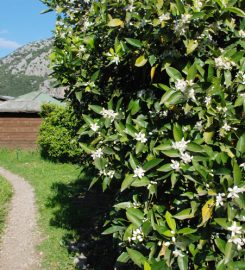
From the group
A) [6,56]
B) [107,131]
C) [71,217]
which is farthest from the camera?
[6,56]

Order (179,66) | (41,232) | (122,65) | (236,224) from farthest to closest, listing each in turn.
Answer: (41,232) < (122,65) < (179,66) < (236,224)

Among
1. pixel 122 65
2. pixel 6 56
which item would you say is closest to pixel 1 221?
pixel 122 65

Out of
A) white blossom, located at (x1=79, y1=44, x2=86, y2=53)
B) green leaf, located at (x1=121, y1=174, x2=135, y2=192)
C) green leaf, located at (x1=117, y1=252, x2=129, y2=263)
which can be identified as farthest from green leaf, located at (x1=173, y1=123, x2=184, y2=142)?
white blossom, located at (x1=79, y1=44, x2=86, y2=53)

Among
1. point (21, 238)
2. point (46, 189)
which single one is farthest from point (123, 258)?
point (46, 189)

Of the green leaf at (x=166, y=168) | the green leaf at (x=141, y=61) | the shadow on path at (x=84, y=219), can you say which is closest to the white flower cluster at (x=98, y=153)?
the green leaf at (x=166, y=168)

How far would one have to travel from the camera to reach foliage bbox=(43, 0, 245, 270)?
2645 millimetres

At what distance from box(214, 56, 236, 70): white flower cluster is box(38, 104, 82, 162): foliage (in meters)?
12.9

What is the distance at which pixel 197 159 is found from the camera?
2650 mm

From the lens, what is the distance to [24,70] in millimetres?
99000

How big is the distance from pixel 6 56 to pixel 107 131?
399 feet

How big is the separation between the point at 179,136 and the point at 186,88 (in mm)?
341

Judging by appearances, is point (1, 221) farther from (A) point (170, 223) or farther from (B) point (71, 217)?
(A) point (170, 223)

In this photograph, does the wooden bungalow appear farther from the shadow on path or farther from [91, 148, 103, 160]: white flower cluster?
[91, 148, 103, 160]: white flower cluster

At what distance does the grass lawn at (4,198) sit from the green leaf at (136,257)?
5.05 meters
